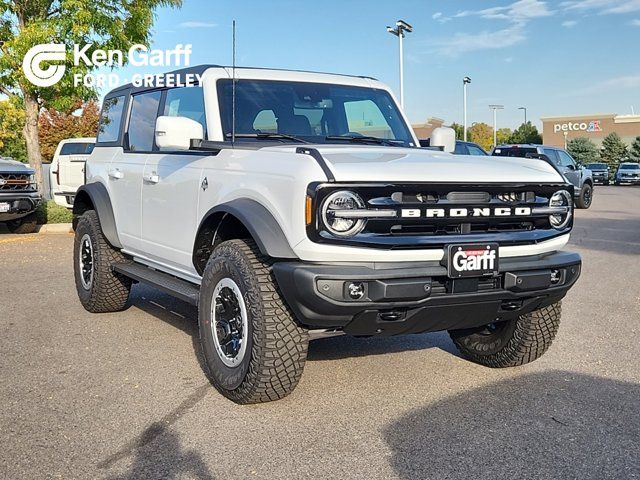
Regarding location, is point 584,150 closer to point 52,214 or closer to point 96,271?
point 52,214

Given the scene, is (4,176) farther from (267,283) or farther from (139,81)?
(267,283)

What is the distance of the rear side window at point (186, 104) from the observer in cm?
500

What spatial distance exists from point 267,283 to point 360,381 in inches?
43.5

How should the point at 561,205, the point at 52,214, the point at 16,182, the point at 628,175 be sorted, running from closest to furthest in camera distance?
the point at 561,205 → the point at 16,182 → the point at 52,214 → the point at 628,175

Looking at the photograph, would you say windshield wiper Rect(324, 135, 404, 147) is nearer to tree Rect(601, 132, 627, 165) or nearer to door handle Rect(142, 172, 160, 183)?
door handle Rect(142, 172, 160, 183)

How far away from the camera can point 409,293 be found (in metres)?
3.59

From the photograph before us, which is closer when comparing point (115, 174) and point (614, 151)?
point (115, 174)

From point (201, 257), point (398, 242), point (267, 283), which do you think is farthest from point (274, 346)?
point (201, 257)

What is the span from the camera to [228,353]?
14.0 ft

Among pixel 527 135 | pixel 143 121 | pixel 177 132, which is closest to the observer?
pixel 177 132

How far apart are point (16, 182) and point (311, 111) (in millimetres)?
9528

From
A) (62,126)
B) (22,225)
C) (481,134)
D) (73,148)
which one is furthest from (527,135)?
(22,225)

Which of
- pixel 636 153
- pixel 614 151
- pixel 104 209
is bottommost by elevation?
pixel 104 209

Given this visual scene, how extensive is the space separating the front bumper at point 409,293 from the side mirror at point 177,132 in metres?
1.31
